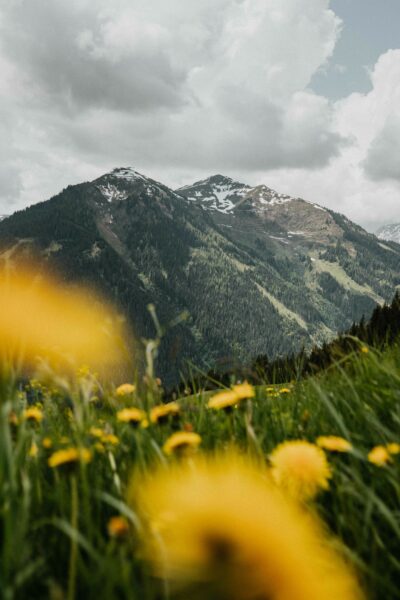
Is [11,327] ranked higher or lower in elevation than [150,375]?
higher

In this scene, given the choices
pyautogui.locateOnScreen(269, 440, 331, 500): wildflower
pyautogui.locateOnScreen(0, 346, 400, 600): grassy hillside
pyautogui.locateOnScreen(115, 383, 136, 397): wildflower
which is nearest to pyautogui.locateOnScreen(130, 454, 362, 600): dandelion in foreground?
pyautogui.locateOnScreen(0, 346, 400, 600): grassy hillside

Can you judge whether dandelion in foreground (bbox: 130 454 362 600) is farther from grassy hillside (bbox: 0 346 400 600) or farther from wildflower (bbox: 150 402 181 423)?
wildflower (bbox: 150 402 181 423)

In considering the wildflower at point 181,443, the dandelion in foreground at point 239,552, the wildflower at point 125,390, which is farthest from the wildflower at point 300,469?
the wildflower at point 125,390

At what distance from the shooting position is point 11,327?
2.09m

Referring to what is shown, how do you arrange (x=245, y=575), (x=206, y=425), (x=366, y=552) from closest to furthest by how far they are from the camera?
1. (x=245, y=575)
2. (x=366, y=552)
3. (x=206, y=425)

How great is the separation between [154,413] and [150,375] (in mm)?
188

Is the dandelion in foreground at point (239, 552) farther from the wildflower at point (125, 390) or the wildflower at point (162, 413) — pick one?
the wildflower at point (125, 390)

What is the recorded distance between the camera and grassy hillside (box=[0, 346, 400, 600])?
113 cm

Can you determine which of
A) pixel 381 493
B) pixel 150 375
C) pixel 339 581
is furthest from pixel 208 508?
pixel 150 375

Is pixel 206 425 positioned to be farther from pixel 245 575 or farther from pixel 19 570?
pixel 245 575

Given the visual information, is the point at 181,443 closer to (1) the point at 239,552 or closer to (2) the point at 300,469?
(2) the point at 300,469

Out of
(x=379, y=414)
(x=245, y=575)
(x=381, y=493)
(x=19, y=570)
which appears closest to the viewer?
(x=245, y=575)

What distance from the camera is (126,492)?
174cm

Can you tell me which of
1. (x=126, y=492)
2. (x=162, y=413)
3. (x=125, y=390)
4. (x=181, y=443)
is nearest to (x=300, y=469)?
(x=181, y=443)
